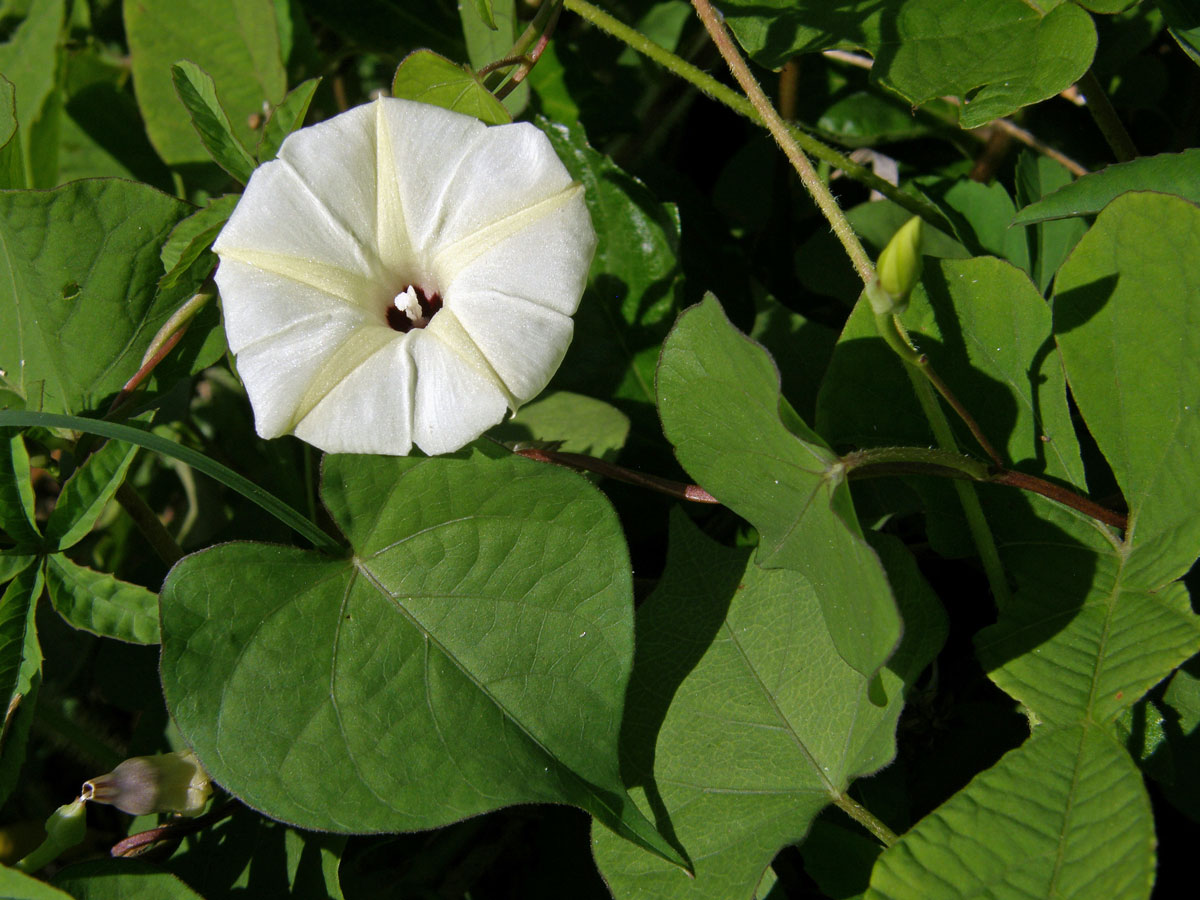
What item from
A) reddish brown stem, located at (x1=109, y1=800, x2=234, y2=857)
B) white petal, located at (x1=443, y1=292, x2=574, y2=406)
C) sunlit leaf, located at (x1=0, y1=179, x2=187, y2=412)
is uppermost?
white petal, located at (x1=443, y1=292, x2=574, y2=406)

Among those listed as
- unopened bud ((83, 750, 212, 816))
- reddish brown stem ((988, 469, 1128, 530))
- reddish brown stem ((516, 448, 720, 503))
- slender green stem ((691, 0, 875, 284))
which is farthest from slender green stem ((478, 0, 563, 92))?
unopened bud ((83, 750, 212, 816))

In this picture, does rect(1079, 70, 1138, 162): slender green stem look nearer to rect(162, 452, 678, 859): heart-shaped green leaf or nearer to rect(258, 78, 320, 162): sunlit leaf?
rect(162, 452, 678, 859): heart-shaped green leaf

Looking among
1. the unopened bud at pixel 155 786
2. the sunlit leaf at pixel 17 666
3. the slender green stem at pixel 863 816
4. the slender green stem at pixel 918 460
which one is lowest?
the unopened bud at pixel 155 786

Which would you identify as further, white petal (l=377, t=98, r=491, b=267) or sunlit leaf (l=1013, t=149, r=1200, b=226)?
sunlit leaf (l=1013, t=149, r=1200, b=226)

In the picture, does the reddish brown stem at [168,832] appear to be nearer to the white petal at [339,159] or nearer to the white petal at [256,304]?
the white petal at [256,304]

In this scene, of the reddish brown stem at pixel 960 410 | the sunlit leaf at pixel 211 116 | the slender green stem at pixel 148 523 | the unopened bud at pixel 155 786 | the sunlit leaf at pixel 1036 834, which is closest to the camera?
the sunlit leaf at pixel 1036 834

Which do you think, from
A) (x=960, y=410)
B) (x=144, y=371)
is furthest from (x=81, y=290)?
(x=960, y=410)

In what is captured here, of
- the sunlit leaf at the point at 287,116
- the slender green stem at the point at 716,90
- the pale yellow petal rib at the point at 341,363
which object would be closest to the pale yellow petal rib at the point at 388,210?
the pale yellow petal rib at the point at 341,363
